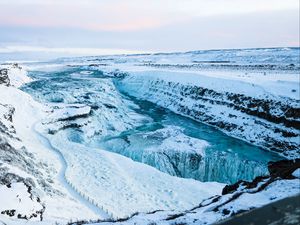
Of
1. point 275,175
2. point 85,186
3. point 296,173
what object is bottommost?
point 85,186

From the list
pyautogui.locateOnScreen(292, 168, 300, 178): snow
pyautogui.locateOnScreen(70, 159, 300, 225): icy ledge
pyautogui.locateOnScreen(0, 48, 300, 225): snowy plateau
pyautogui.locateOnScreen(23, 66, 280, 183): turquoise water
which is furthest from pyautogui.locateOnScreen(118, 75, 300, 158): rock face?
pyautogui.locateOnScreen(70, 159, 300, 225): icy ledge

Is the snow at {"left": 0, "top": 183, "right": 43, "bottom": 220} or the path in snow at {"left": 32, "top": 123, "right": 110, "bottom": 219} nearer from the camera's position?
the snow at {"left": 0, "top": 183, "right": 43, "bottom": 220}

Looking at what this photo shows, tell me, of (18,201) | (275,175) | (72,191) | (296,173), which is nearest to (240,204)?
(296,173)

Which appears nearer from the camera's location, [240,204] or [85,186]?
[240,204]

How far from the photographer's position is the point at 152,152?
36.8 m

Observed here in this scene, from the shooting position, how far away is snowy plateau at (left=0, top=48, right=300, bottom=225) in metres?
16.5

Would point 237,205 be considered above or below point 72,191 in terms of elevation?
above

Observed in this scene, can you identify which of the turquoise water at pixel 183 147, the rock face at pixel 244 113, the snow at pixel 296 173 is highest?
the snow at pixel 296 173

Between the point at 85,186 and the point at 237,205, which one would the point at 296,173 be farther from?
the point at 85,186

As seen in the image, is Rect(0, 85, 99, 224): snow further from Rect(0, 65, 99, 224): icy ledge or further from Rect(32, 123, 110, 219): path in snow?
Rect(32, 123, 110, 219): path in snow

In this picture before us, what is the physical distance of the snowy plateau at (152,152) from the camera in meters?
16.5

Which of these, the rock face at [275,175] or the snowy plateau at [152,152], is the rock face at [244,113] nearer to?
the snowy plateau at [152,152]

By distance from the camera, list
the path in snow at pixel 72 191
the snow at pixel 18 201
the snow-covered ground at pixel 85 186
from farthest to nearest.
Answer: the path in snow at pixel 72 191, the snow-covered ground at pixel 85 186, the snow at pixel 18 201

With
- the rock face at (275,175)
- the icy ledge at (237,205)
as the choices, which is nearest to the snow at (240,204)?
the icy ledge at (237,205)
